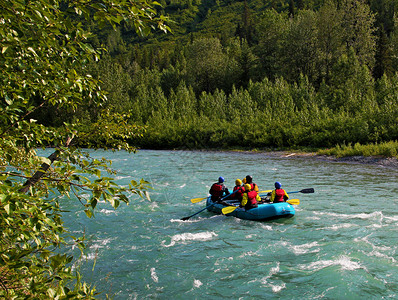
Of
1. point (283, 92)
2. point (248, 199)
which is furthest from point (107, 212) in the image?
point (283, 92)

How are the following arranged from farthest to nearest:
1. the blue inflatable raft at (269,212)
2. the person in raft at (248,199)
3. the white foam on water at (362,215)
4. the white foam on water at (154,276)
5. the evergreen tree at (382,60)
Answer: the evergreen tree at (382,60) → the person in raft at (248,199) → the blue inflatable raft at (269,212) → the white foam on water at (362,215) → the white foam on water at (154,276)

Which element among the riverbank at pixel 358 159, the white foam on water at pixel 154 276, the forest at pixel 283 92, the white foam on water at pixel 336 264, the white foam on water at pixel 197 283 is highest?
the forest at pixel 283 92

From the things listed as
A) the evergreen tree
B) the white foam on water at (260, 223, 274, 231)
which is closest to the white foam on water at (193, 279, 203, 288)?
the white foam on water at (260, 223, 274, 231)

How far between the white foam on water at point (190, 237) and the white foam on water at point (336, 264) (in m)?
3.46

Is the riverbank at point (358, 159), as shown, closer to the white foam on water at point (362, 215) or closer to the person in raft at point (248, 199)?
the white foam on water at point (362, 215)

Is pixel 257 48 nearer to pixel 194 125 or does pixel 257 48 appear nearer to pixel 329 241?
pixel 194 125

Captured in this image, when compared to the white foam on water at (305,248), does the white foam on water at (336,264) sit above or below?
below

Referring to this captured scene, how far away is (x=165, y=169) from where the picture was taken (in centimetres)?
2573

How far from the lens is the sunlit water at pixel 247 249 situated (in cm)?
777

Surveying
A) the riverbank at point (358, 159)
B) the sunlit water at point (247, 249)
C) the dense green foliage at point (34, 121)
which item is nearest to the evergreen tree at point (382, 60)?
the riverbank at point (358, 159)

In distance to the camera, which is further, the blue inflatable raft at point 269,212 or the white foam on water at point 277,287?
the blue inflatable raft at point 269,212

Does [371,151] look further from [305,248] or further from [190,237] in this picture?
[190,237]

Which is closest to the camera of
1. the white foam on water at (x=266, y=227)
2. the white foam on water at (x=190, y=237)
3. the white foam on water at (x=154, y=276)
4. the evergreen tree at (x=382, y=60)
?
the white foam on water at (x=154, y=276)

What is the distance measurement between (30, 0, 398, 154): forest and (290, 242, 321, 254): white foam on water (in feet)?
68.6
